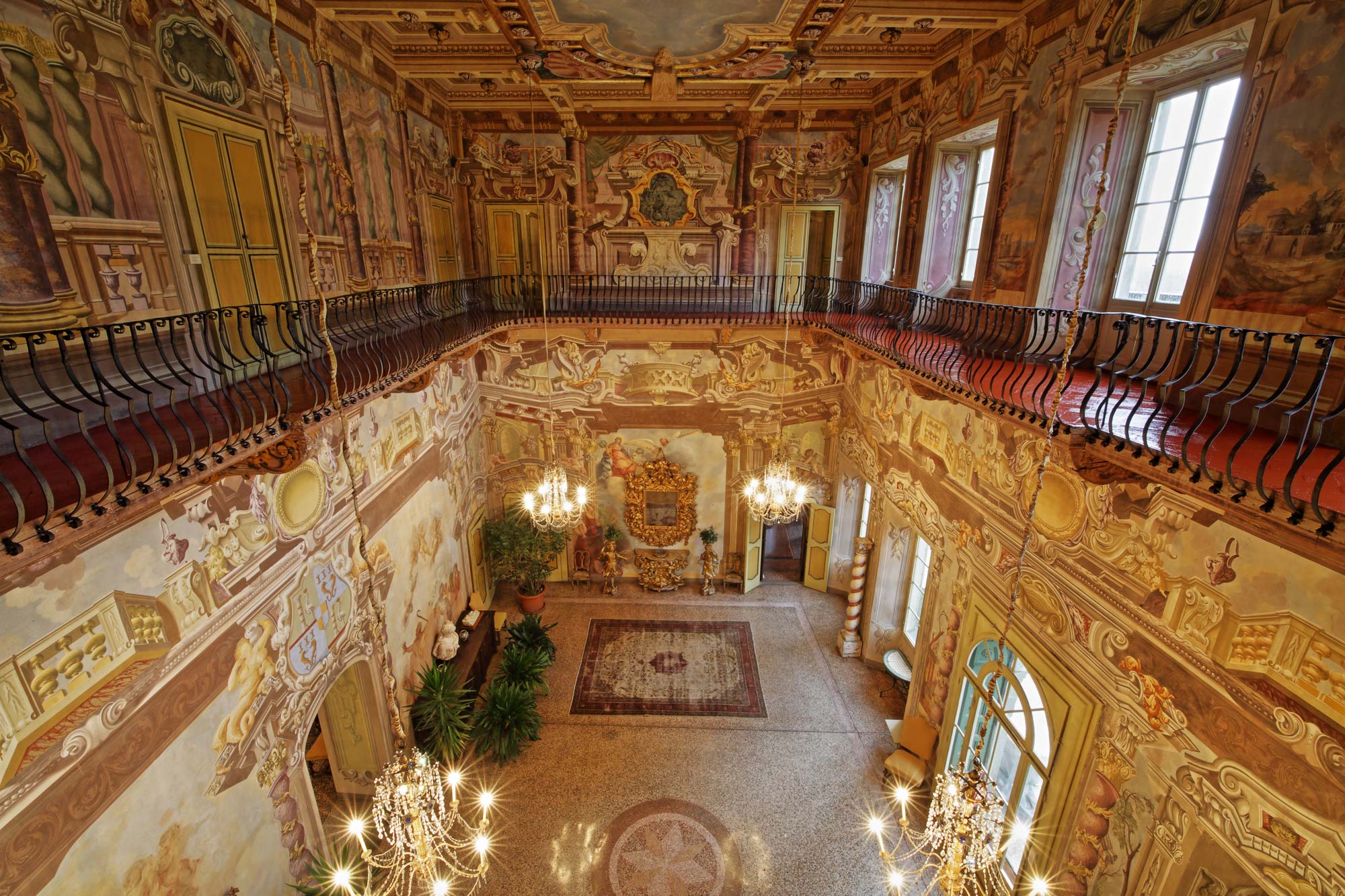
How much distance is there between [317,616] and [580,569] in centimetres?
660

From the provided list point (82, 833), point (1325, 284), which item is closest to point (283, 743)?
point (82, 833)

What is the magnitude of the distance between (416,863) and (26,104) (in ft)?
16.4

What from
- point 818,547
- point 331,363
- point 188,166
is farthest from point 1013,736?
point 188,166

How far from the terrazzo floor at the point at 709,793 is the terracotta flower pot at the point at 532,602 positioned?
124 centimetres

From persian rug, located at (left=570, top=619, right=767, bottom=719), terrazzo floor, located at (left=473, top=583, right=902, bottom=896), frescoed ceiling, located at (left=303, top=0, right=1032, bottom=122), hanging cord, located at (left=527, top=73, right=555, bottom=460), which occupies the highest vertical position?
frescoed ceiling, located at (left=303, top=0, right=1032, bottom=122)

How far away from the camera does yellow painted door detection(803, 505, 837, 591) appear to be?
37.4ft

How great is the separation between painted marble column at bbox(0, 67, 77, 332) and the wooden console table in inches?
362

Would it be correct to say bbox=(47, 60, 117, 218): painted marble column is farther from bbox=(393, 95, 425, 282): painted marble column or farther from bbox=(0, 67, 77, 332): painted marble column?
bbox=(393, 95, 425, 282): painted marble column

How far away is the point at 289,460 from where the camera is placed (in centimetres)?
400

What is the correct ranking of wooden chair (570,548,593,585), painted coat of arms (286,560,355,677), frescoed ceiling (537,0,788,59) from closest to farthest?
painted coat of arms (286,560,355,677) < frescoed ceiling (537,0,788,59) < wooden chair (570,548,593,585)

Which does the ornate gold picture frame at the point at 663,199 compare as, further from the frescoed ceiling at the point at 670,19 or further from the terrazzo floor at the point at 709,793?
the terrazzo floor at the point at 709,793

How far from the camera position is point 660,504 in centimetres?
1166

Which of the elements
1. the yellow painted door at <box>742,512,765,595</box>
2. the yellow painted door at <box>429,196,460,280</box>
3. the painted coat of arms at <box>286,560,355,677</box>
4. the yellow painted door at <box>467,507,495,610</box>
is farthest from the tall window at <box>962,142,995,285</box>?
the yellow painted door at <box>467,507,495,610</box>

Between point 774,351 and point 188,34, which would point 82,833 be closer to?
point 188,34
